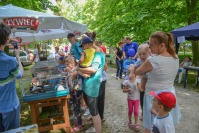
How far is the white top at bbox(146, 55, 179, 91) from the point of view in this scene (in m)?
2.21

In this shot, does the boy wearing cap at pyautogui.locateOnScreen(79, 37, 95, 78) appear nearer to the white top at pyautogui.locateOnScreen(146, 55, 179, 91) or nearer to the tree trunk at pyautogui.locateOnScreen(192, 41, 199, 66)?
the white top at pyautogui.locateOnScreen(146, 55, 179, 91)

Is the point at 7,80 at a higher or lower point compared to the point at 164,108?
higher

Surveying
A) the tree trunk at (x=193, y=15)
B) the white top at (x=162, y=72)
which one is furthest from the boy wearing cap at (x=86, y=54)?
the tree trunk at (x=193, y=15)

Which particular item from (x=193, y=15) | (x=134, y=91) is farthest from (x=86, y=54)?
(x=193, y=15)

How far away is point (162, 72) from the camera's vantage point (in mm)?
2236

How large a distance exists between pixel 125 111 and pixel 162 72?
297cm

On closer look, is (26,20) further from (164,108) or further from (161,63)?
(164,108)

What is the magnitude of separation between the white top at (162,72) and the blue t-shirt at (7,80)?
5.43 ft

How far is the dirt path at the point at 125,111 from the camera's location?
13.2 ft

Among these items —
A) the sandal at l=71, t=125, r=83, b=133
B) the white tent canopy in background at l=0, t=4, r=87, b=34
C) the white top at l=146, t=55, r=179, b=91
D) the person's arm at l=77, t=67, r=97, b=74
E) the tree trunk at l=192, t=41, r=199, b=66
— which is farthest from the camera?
the tree trunk at l=192, t=41, r=199, b=66

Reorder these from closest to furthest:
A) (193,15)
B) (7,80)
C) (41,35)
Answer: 1. (7,80)
2. (41,35)
3. (193,15)

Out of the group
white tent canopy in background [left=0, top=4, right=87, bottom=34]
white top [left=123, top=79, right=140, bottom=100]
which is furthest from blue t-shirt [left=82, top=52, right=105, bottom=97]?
white tent canopy in background [left=0, top=4, right=87, bottom=34]

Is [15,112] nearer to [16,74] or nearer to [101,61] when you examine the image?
[16,74]

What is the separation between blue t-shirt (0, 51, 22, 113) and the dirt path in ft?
7.38
